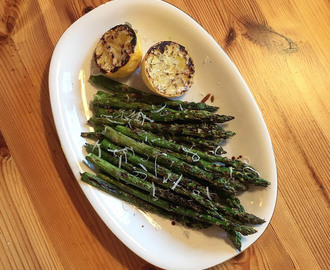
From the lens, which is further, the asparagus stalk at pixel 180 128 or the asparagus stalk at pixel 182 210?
the asparagus stalk at pixel 180 128

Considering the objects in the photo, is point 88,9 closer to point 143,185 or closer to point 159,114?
point 159,114

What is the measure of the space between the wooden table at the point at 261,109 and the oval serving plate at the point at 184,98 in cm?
21

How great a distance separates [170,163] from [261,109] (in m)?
0.93

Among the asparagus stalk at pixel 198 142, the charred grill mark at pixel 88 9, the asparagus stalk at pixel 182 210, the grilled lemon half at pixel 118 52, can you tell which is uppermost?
the charred grill mark at pixel 88 9

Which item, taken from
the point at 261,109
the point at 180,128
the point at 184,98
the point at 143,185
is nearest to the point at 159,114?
the point at 180,128

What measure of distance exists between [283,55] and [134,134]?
4.72ft

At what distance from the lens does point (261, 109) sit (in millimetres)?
2441

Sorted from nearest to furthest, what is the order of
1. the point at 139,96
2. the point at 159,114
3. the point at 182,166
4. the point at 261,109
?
1. the point at 182,166
2. the point at 159,114
3. the point at 139,96
4. the point at 261,109

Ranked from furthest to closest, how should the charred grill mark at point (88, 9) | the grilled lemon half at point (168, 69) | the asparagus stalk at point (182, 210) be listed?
the charred grill mark at point (88, 9)
the grilled lemon half at point (168, 69)
the asparagus stalk at point (182, 210)

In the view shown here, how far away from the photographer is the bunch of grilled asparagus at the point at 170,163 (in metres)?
2.10

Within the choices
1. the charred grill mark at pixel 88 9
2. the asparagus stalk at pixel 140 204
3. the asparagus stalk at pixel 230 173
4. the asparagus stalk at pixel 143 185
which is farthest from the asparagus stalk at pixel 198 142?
the charred grill mark at pixel 88 9

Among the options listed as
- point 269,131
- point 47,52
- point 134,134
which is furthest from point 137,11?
point 269,131

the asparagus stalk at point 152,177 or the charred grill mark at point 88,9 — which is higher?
the charred grill mark at point 88,9

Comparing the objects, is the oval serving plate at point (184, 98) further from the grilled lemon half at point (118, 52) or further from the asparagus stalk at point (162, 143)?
the asparagus stalk at point (162, 143)
